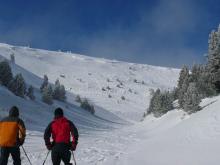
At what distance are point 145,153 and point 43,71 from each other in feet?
548

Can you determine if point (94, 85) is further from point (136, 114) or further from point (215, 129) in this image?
point (215, 129)

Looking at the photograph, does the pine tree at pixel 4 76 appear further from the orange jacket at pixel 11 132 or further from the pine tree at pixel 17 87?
the orange jacket at pixel 11 132

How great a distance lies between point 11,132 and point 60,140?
5.29ft

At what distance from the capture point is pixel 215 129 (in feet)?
72.5

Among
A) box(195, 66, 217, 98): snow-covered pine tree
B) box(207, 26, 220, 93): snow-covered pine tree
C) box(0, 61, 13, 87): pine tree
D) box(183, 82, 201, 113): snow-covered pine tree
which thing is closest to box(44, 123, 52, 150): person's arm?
box(183, 82, 201, 113): snow-covered pine tree

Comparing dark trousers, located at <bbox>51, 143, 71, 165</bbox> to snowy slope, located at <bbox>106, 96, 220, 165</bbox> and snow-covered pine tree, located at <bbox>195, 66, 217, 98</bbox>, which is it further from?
snow-covered pine tree, located at <bbox>195, 66, 217, 98</bbox>

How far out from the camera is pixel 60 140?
12.7 metres

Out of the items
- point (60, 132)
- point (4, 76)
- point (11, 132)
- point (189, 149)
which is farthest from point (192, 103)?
point (4, 76)

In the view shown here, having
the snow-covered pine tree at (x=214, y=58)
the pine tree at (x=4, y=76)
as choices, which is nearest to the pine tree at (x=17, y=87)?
the pine tree at (x=4, y=76)

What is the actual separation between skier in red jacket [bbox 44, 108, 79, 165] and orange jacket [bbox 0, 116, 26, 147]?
1033 millimetres

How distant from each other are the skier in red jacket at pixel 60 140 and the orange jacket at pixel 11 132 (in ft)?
3.39

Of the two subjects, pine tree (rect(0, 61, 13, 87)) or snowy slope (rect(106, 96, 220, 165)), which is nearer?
snowy slope (rect(106, 96, 220, 165))

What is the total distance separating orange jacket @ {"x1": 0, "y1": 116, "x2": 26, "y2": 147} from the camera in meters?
13.4

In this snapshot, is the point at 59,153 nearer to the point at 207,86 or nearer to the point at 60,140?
the point at 60,140
